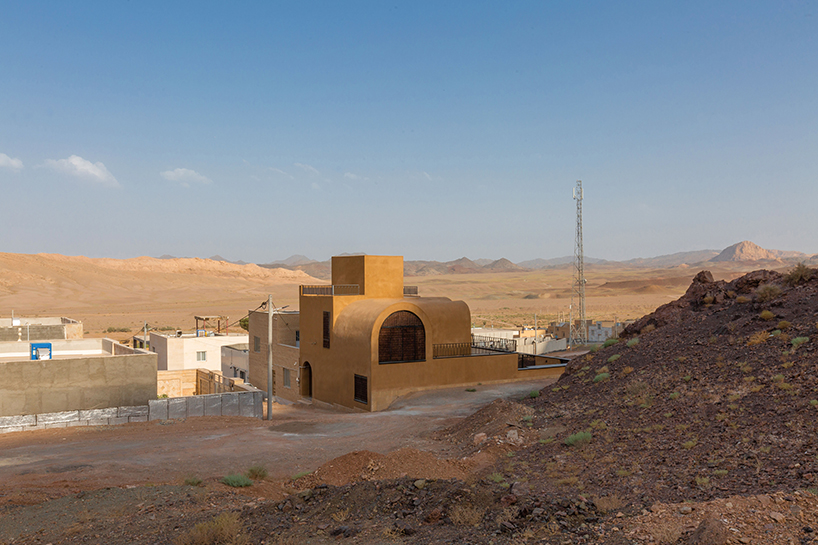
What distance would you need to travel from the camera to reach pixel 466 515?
8914 mm

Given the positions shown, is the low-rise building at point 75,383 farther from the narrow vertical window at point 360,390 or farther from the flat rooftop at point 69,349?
the flat rooftop at point 69,349

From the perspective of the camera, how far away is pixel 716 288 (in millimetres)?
23031

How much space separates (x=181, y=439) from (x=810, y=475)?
59.1ft

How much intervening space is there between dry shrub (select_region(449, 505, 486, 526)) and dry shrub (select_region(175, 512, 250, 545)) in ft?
10.5

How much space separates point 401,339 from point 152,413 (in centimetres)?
1206

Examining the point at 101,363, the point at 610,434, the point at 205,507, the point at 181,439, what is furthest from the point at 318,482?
the point at 101,363

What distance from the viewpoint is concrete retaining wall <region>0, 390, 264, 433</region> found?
22.0 m

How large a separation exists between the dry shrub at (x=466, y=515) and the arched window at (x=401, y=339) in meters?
20.2

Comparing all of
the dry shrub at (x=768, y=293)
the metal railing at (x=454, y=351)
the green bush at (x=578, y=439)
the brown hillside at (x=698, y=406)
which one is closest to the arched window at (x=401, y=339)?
the metal railing at (x=454, y=351)

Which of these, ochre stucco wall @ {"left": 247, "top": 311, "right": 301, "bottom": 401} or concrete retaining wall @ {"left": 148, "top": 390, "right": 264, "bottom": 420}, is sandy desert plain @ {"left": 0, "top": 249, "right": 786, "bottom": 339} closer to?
ochre stucco wall @ {"left": 247, "top": 311, "right": 301, "bottom": 401}

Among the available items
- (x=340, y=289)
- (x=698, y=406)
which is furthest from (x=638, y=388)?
(x=340, y=289)

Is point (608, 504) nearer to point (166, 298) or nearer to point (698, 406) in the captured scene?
point (698, 406)

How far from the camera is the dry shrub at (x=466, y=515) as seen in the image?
8.85m

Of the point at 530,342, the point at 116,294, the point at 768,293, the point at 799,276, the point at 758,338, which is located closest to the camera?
the point at 758,338
